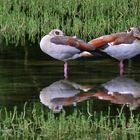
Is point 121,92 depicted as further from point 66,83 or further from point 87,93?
point 66,83

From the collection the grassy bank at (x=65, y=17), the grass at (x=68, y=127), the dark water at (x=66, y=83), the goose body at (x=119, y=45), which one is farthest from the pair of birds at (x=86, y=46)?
the grass at (x=68, y=127)

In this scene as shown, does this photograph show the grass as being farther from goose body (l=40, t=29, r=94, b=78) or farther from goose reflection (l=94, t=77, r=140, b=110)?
goose body (l=40, t=29, r=94, b=78)

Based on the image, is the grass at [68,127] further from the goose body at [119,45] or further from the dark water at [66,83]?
the goose body at [119,45]

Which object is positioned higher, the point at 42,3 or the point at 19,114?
the point at 42,3

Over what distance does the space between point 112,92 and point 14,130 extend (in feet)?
8.94

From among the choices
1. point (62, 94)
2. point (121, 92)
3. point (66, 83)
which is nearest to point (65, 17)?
point (66, 83)

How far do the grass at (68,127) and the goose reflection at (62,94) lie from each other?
83cm

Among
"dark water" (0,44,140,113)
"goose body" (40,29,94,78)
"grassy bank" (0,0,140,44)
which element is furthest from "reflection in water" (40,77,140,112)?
"grassy bank" (0,0,140,44)

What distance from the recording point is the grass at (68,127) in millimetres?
8789

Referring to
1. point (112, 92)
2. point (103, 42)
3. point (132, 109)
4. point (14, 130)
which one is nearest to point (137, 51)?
point (103, 42)

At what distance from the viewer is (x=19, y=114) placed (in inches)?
388

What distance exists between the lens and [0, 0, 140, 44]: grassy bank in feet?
54.6

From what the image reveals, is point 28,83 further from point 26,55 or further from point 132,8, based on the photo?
point 132,8

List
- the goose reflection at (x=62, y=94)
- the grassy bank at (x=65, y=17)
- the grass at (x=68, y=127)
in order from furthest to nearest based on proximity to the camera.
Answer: the grassy bank at (x=65, y=17) → the goose reflection at (x=62, y=94) → the grass at (x=68, y=127)
